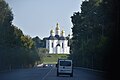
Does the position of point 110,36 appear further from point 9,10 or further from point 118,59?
point 9,10

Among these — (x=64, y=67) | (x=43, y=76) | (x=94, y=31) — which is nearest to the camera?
(x=43, y=76)

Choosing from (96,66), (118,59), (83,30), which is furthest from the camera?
(83,30)

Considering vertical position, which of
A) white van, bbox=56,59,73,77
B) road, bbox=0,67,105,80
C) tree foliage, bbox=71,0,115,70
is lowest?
road, bbox=0,67,105,80

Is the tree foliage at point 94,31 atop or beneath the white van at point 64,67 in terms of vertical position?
atop

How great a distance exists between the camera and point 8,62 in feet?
295

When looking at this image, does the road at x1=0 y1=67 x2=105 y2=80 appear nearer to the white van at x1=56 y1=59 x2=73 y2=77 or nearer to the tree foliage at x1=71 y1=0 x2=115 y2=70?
the white van at x1=56 y1=59 x2=73 y2=77

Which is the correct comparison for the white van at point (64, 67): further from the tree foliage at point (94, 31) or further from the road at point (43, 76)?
the tree foliage at point (94, 31)

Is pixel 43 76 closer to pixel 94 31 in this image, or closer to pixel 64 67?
pixel 64 67

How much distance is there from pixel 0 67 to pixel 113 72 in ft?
108

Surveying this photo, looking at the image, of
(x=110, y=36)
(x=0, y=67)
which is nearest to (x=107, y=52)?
(x=110, y=36)

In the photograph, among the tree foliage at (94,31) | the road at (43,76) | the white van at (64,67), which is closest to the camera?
the road at (43,76)

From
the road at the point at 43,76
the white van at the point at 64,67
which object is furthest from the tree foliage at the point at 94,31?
the white van at the point at 64,67

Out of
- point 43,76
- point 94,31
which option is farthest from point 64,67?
point 94,31

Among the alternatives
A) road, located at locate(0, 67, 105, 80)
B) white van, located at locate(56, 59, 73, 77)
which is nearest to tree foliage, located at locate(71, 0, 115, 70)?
road, located at locate(0, 67, 105, 80)
